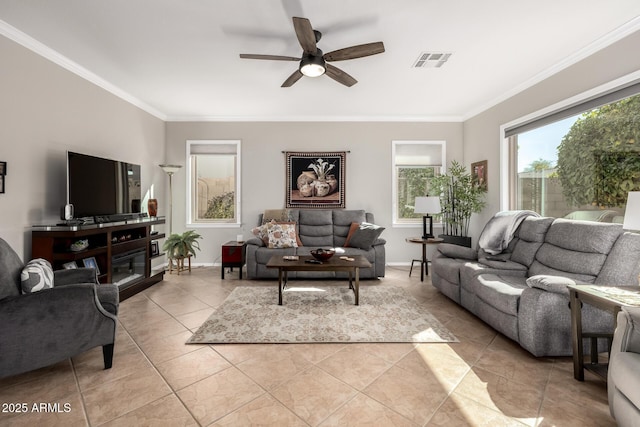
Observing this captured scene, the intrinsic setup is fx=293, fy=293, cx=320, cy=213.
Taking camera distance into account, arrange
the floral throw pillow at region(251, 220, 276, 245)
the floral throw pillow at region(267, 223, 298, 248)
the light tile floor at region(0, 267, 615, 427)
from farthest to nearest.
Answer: the floral throw pillow at region(251, 220, 276, 245) < the floral throw pillow at region(267, 223, 298, 248) < the light tile floor at region(0, 267, 615, 427)

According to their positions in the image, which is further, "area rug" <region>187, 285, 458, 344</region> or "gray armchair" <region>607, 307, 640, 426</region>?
"area rug" <region>187, 285, 458, 344</region>

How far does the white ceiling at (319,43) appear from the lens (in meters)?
2.31

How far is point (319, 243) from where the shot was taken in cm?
477

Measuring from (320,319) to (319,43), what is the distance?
2.66 metres

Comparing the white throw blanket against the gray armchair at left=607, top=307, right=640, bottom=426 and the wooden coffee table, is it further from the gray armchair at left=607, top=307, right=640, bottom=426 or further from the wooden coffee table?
the gray armchair at left=607, top=307, right=640, bottom=426

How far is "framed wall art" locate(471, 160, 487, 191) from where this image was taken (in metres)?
4.61

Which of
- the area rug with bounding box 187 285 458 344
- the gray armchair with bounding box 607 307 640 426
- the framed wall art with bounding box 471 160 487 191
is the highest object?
the framed wall art with bounding box 471 160 487 191

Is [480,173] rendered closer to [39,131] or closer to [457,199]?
[457,199]

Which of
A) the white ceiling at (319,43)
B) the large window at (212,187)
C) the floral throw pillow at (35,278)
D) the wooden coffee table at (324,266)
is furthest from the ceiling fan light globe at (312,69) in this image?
the large window at (212,187)

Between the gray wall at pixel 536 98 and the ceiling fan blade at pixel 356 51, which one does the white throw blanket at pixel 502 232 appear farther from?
the ceiling fan blade at pixel 356 51

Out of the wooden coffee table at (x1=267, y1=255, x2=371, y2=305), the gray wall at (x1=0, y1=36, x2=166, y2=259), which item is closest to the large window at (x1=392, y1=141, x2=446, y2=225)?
the wooden coffee table at (x1=267, y1=255, x2=371, y2=305)

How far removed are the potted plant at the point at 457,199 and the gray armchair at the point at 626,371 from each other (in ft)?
10.7

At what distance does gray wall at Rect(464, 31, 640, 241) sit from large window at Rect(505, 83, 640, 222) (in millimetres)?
178

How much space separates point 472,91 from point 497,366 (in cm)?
353
